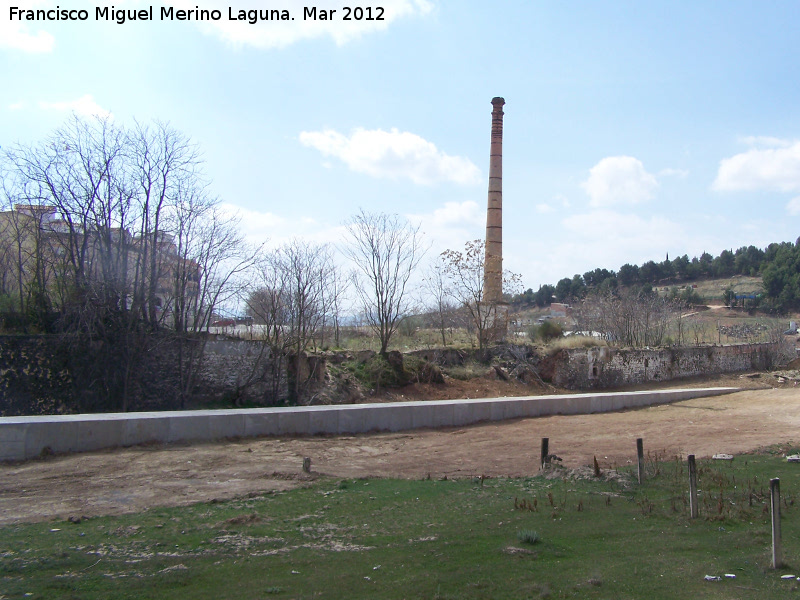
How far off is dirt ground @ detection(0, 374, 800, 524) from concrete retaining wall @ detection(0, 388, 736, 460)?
17.2 inches

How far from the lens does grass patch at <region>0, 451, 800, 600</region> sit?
19.3ft

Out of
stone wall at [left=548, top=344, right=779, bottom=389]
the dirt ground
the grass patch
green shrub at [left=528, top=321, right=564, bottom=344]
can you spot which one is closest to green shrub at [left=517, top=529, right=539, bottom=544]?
the grass patch

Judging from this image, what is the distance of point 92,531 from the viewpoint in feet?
25.2

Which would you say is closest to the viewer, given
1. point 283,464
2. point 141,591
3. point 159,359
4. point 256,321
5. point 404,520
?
point 141,591

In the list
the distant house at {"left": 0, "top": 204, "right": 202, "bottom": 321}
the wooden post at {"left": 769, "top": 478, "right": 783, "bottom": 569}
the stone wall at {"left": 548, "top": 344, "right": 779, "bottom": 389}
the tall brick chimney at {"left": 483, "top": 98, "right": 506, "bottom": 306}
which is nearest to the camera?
the wooden post at {"left": 769, "top": 478, "right": 783, "bottom": 569}

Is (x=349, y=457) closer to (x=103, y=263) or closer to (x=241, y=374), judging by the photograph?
(x=241, y=374)

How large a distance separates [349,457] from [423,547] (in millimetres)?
6800

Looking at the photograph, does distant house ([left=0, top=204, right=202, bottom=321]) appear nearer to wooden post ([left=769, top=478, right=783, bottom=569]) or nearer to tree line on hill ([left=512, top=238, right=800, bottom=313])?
wooden post ([left=769, top=478, right=783, bottom=569])

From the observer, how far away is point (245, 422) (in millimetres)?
15148

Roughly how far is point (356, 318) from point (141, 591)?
2282 cm

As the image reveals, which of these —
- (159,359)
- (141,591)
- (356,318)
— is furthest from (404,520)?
(356,318)

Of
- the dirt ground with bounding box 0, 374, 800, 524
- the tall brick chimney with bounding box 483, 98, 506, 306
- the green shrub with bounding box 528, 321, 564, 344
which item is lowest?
the dirt ground with bounding box 0, 374, 800, 524

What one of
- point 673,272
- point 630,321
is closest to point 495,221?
point 630,321

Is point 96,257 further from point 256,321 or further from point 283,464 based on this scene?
point 283,464
